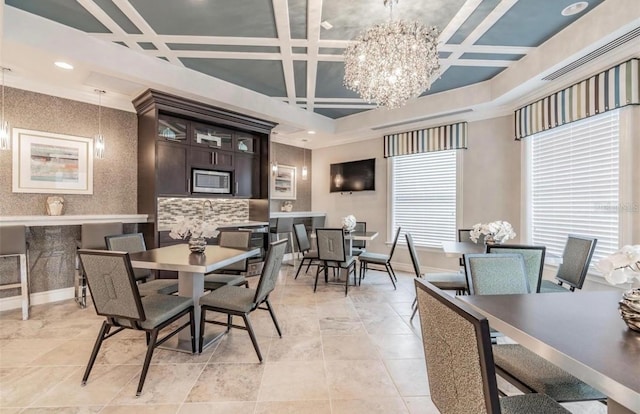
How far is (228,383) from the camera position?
2.12 m

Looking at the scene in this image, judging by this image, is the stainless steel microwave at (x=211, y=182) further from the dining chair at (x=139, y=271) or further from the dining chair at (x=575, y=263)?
the dining chair at (x=575, y=263)

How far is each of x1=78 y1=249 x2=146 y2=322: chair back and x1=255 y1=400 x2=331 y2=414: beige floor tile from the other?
994 millimetres

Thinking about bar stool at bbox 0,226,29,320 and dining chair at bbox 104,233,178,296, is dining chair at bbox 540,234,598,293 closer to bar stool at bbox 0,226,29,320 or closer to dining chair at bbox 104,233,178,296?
dining chair at bbox 104,233,178,296

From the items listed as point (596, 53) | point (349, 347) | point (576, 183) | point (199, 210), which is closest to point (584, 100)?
point (596, 53)

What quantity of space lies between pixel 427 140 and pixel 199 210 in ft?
13.8

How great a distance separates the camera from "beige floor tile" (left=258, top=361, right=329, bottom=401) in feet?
6.53

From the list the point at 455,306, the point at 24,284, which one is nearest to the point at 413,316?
the point at 455,306

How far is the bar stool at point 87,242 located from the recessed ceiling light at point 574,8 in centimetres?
531

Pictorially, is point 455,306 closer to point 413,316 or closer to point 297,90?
point 413,316

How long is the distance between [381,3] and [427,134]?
3098mm

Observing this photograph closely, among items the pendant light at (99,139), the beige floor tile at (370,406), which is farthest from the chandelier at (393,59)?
the pendant light at (99,139)

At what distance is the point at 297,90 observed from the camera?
454cm

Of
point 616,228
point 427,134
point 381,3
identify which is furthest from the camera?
point 427,134

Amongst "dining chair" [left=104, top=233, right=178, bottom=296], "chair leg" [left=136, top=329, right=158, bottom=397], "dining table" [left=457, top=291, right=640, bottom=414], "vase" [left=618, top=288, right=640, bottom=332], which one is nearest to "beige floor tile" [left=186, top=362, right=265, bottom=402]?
"chair leg" [left=136, top=329, right=158, bottom=397]
